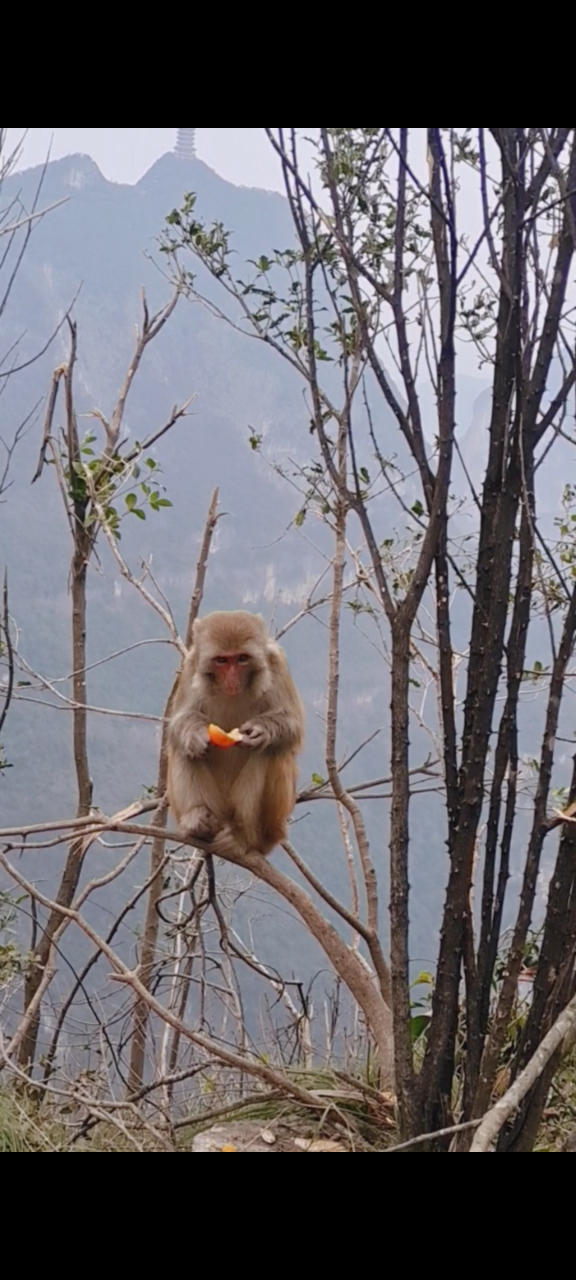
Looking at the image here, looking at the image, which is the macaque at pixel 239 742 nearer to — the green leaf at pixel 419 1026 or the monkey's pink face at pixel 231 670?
the monkey's pink face at pixel 231 670

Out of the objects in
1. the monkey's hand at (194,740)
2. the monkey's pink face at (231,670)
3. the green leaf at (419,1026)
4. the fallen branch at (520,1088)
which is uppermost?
the monkey's pink face at (231,670)

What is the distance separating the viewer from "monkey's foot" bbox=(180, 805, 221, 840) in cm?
369

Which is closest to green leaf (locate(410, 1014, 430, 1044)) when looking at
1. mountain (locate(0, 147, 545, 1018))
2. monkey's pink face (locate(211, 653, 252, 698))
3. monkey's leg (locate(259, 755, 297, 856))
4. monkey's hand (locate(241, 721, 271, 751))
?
monkey's leg (locate(259, 755, 297, 856))

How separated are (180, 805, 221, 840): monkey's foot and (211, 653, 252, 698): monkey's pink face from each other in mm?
415

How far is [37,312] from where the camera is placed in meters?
12.9

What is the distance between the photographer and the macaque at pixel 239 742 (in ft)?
12.0

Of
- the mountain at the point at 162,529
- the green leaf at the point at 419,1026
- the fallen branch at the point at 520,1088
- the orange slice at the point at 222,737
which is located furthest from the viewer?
the mountain at the point at 162,529

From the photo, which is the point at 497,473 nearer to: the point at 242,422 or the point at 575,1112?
the point at 575,1112

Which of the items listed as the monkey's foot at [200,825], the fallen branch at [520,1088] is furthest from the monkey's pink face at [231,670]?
the fallen branch at [520,1088]

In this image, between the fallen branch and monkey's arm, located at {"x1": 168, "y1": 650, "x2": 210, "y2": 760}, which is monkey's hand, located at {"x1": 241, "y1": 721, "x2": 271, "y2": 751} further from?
the fallen branch

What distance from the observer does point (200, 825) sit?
369cm

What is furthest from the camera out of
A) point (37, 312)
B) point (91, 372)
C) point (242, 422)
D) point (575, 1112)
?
point (91, 372)
